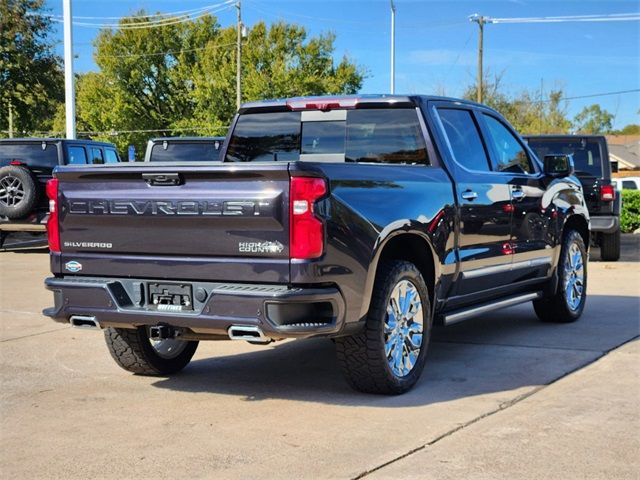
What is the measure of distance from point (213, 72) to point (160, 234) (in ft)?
199

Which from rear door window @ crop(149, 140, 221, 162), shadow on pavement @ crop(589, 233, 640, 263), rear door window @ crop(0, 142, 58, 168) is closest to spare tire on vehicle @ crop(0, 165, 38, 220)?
rear door window @ crop(0, 142, 58, 168)

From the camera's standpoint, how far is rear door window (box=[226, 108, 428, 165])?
6406 mm

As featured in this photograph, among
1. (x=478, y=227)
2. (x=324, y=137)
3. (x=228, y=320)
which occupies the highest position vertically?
(x=324, y=137)

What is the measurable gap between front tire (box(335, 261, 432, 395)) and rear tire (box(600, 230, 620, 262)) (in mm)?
9110

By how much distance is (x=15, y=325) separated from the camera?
8.36m

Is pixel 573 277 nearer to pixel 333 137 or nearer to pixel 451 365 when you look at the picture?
pixel 451 365

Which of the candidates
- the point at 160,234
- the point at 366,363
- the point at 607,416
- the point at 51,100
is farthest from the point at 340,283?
the point at 51,100

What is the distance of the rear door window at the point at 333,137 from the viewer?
641 centimetres

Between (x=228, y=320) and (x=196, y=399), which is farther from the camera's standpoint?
(x=196, y=399)

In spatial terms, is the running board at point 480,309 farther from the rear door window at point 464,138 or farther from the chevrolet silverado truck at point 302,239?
the rear door window at point 464,138

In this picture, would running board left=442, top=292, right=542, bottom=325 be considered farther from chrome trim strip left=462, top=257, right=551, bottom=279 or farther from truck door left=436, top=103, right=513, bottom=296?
chrome trim strip left=462, top=257, right=551, bottom=279

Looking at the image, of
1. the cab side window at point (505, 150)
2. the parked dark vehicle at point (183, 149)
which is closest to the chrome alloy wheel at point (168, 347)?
the cab side window at point (505, 150)

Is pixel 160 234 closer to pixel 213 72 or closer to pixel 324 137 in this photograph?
pixel 324 137

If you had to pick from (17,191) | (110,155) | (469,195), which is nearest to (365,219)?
(469,195)
